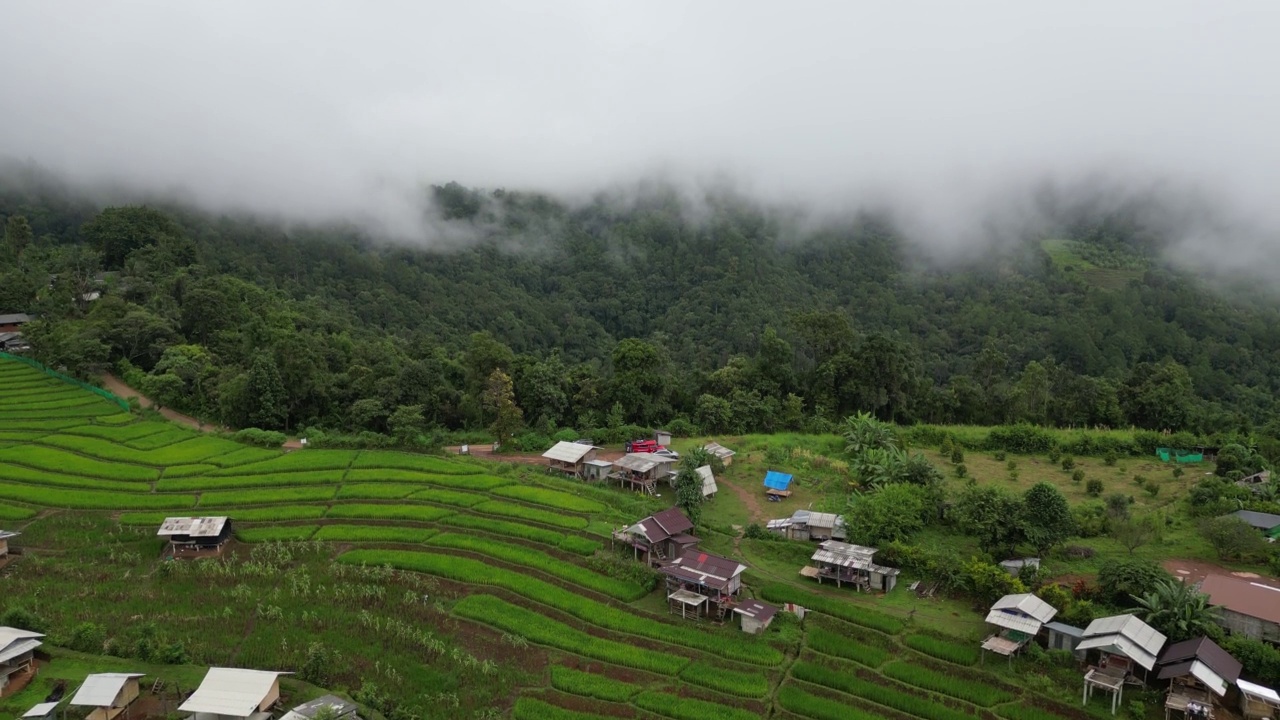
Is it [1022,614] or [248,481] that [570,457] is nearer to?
[248,481]

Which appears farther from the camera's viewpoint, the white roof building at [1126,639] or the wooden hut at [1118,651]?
the white roof building at [1126,639]

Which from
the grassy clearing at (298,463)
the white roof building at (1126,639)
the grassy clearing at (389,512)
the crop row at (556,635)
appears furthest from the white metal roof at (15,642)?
the white roof building at (1126,639)

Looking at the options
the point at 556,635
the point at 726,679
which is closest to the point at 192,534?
the point at 556,635

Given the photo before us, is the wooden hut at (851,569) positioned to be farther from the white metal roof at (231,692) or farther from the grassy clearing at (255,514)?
the grassy clearing at (255,514)

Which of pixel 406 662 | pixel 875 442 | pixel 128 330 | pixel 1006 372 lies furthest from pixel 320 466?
pixel 1006 372

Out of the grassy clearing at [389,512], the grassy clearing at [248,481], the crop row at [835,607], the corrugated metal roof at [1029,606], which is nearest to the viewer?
the corrugated metal roof at [1029,606]

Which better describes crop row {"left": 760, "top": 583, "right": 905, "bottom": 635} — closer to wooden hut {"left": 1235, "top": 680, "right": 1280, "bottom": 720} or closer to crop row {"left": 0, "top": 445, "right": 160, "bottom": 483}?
wooden hut {"left": 1235, "top": 680, "right": 1280, "bottom": 720}

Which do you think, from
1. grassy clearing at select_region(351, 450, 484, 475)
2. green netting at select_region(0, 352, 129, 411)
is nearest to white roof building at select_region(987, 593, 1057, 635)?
grassy clearing at select_region(351, 450, 484, 475)
